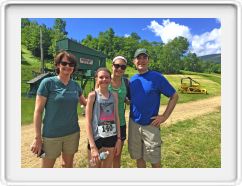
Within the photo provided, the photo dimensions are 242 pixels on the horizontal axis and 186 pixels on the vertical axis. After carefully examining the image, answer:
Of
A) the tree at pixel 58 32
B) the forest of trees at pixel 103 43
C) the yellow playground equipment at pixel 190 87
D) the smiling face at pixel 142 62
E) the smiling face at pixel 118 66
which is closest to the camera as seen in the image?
the smiling face at pixel 118 66

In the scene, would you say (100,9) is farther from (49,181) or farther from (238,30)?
(49,181)

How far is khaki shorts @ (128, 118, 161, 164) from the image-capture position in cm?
330

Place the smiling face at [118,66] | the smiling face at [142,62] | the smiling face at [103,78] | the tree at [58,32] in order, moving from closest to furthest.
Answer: the smiling face at [103,78] < the smiling face at [118,66] < the smiling face at [142,62] < the tree at [58,32]

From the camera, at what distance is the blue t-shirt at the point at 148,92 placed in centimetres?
320

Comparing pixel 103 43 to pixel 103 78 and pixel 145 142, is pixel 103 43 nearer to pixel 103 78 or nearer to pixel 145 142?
pixel 145 142

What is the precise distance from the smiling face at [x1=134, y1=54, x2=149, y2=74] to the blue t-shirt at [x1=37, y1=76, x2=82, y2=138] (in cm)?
76

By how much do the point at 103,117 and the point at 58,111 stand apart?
1.48ft

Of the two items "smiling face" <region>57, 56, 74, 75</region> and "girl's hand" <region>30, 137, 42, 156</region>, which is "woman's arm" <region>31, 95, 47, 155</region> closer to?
"girl's hand" <region>30, 137, 42, 156</region>

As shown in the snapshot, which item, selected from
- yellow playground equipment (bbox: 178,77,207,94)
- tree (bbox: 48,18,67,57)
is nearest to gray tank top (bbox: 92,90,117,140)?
tree (bbox: 48,18,67,57)

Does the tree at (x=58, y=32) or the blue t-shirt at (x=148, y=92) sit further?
the tree at (x=58, y=32)

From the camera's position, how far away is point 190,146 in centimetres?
576

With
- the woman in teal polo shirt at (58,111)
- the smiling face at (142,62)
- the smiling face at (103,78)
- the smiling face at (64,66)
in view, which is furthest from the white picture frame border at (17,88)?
the smiling face at (103,78)

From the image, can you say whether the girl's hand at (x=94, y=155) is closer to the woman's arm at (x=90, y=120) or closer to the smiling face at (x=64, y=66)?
the woman's arm at (x=90, y=120)

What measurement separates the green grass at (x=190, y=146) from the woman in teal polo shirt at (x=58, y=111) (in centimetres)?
175
